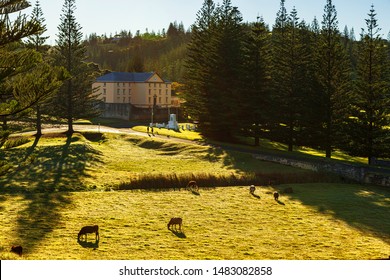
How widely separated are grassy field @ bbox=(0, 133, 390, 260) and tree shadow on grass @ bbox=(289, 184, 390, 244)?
0.19 feet

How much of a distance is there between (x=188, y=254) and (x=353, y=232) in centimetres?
856

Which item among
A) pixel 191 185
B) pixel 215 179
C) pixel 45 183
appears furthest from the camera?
pixel 215 179

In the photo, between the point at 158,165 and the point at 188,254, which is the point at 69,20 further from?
the point at 188,254

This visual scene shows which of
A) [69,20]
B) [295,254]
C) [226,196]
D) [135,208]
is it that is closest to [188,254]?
[295,254]

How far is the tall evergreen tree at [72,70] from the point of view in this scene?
5825cm

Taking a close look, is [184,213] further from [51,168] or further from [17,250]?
[51,168]

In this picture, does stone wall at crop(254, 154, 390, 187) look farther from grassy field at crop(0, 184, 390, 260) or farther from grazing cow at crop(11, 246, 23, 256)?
grazing cow at crop(11, 246, 23, 256)

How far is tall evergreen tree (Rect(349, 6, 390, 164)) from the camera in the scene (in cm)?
4266

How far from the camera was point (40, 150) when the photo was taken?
154ft

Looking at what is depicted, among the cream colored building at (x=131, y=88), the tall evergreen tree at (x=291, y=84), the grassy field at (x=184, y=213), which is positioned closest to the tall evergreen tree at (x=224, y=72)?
the tall evergreen tree at (x=291, y=84)

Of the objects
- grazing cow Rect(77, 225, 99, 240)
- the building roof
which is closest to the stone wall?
grazing cow Rect(77, 225, 99, 240)

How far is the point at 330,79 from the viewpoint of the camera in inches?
1843

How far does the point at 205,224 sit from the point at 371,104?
88.4ft

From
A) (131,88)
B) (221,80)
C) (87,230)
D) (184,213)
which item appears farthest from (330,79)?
(131,88)
